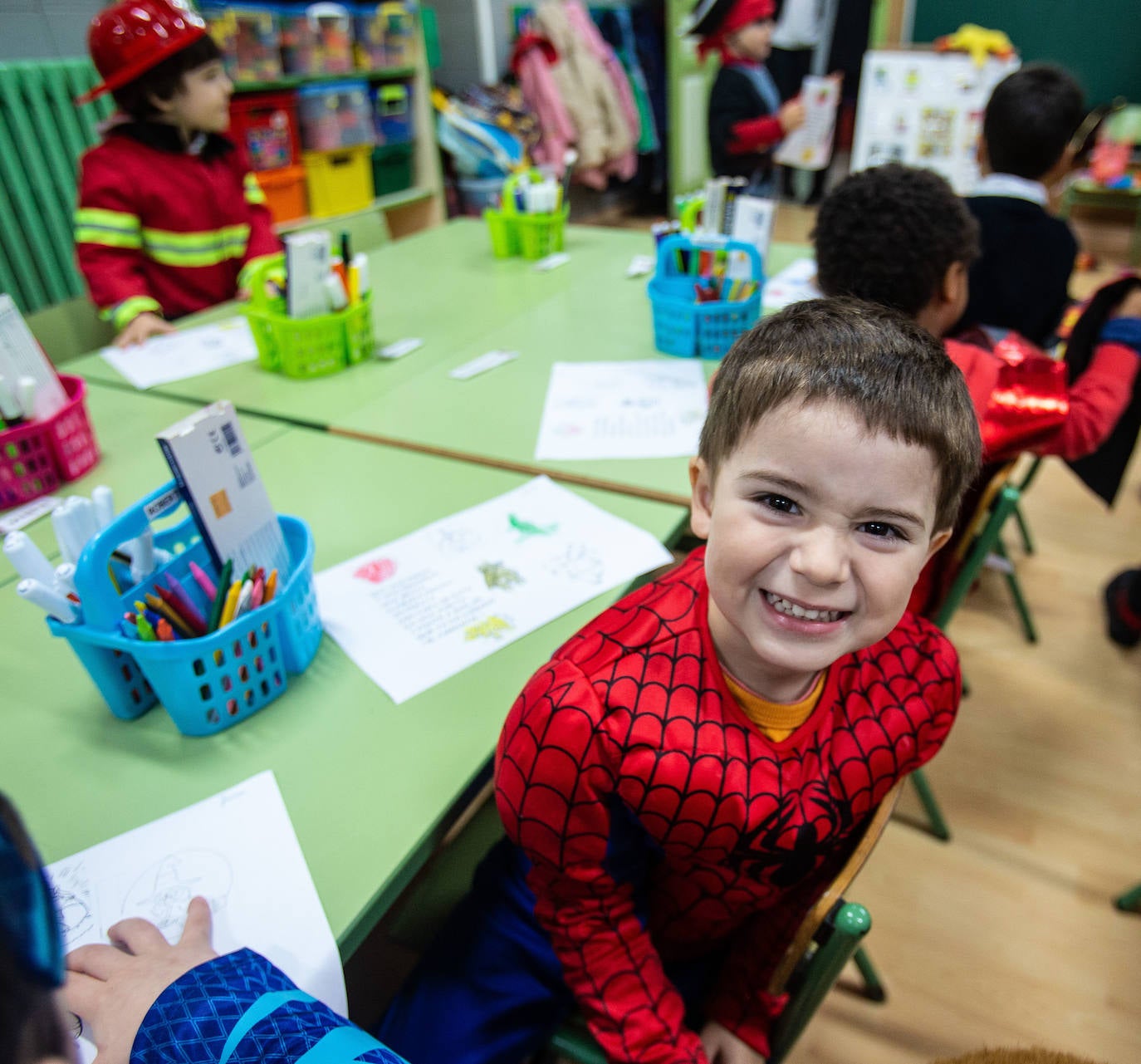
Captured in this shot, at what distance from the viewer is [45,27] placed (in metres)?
2.40

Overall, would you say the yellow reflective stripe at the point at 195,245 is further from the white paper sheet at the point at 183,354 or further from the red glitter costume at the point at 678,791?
the red glitter costume at the point at 678,791

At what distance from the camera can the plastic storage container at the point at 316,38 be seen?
9.33 feet

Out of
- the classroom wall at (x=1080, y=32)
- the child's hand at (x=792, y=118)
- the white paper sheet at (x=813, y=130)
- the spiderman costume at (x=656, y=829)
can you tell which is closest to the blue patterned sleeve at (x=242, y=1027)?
the spiderman costume at (x=656, y=829)

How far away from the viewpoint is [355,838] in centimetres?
63

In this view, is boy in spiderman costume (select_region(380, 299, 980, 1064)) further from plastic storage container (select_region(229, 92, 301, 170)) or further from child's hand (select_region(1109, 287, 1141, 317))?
plastic storage container (select_region(229, 92, 301, 170))

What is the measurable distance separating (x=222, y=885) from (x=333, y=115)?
3.18m

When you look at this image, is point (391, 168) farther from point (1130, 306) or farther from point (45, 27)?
point (1130, 306)

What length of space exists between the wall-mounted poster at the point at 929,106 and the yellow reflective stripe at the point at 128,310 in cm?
286

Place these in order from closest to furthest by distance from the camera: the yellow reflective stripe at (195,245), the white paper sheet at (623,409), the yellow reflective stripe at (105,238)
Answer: the white paper sheet at (623,409) < the yellow reflective stripe at (105,238) < the yellow reflective stripe at (195,245)

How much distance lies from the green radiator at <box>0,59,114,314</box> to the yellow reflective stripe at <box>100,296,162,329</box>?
897 mm

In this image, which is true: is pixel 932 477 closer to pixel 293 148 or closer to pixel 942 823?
pixel 942 823

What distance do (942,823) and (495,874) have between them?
990mm

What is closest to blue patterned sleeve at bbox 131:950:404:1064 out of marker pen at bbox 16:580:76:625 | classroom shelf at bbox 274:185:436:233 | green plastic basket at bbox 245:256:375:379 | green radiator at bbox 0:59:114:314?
marker pen at bbox 16:580:76:625

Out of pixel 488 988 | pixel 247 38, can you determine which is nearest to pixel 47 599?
pixel 488 988
